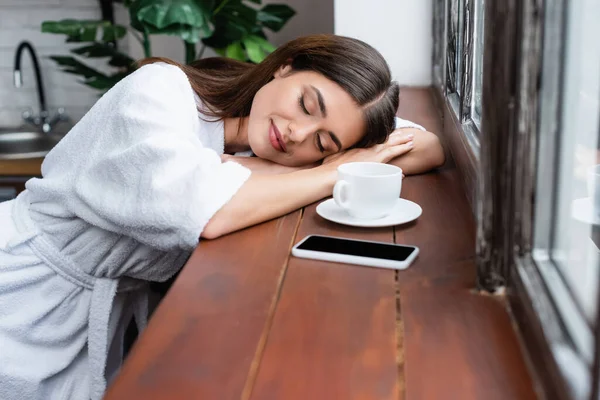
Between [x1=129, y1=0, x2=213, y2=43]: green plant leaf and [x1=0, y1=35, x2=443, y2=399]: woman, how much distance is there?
0.83m

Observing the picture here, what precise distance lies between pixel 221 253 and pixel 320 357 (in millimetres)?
330

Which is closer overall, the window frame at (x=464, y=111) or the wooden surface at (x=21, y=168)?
the window frame at (x=464, y=111)

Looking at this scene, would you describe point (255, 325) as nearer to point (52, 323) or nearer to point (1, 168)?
point (52, 323)

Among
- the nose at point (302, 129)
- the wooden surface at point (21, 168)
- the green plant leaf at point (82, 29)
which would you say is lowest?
the wooden surface at point (21, 168)

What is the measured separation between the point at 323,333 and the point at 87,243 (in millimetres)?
726

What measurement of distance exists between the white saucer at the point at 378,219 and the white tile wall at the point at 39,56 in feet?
7.32

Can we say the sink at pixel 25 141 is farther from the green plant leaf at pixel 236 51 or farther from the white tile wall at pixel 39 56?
the green plant leaf at pixel 236 51

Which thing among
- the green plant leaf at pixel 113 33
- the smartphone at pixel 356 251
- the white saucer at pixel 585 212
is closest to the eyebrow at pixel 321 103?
the smartphone at pixel 356 251

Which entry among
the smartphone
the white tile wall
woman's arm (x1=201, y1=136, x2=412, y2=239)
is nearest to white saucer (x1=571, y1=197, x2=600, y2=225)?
the smartphone

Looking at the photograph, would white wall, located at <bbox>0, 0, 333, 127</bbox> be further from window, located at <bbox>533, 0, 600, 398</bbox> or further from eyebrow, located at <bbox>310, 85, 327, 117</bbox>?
window, located at <bbox>533, 0, 600, 398</bbox>

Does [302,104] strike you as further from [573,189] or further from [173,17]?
[173,17]

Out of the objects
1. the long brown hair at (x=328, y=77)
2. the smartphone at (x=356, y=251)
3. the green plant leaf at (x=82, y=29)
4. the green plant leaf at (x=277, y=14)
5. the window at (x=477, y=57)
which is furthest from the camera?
the green plant leaf at (x=277, y=14)

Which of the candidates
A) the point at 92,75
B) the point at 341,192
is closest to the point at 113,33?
the point at 92,75

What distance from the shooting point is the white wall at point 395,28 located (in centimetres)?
221
